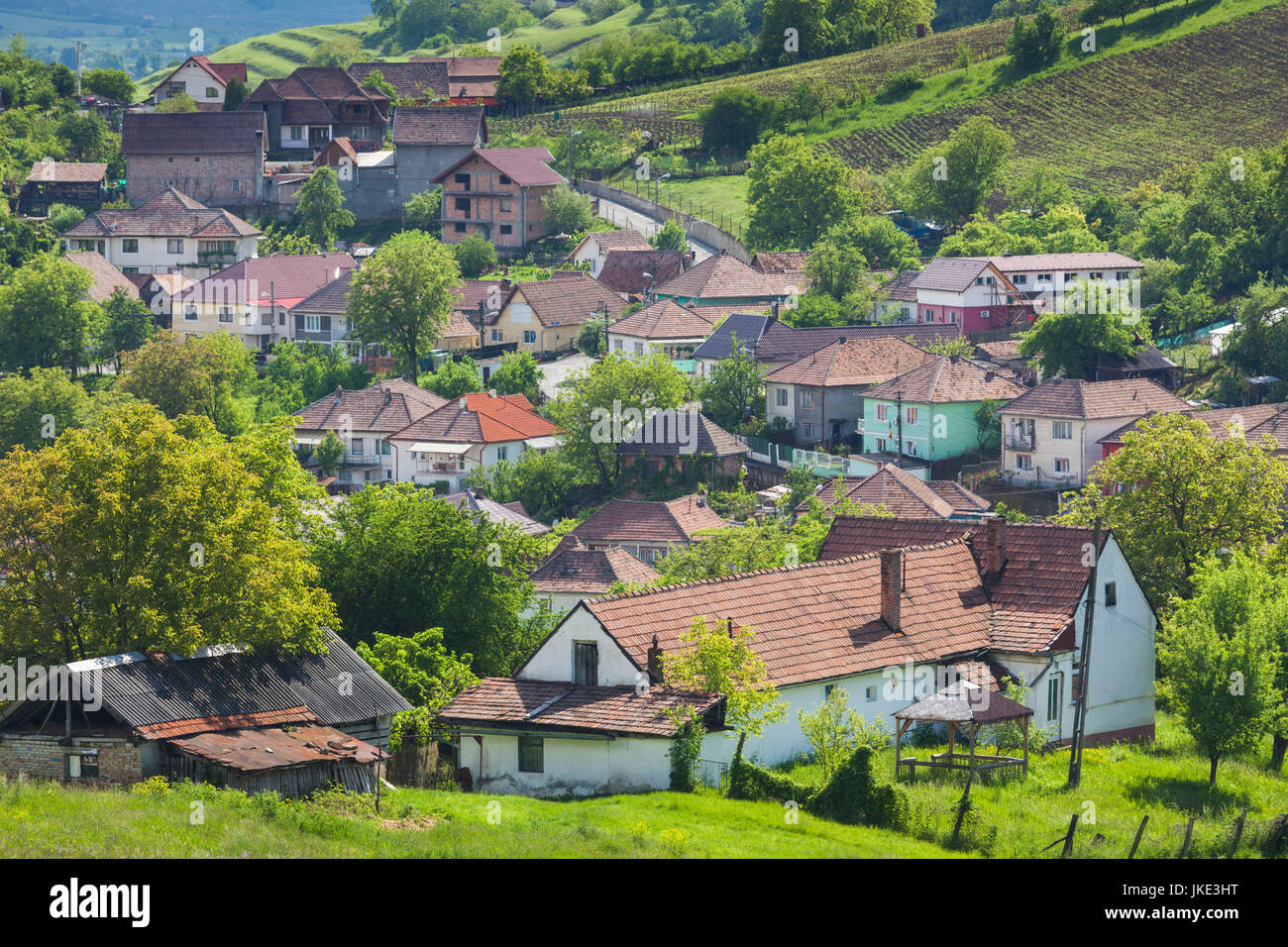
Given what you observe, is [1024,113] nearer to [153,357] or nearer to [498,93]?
[498,93]

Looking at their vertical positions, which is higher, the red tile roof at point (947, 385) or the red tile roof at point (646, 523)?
the red tile roof at point (947, 385)

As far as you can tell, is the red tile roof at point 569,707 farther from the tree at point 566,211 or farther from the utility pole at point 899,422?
the tree at point 566,211

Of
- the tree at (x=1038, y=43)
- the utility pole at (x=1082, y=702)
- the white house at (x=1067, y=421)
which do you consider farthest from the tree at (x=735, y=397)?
the tree at (x=1038, y=43)

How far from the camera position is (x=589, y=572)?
190ft

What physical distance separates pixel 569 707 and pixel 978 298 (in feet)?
191

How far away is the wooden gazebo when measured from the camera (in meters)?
34.2

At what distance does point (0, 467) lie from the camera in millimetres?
39781

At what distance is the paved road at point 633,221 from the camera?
10825 centimetres

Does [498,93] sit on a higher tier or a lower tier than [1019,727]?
higher

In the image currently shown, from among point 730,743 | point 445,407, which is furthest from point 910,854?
point 445,407

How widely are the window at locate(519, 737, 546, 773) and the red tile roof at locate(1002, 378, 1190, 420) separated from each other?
1593 inches

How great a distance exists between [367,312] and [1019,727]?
58.1 metres

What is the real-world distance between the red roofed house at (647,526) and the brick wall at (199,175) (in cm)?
5992

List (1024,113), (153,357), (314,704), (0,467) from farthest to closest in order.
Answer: (1024,113)
(153,357)
(0,467)
(314,704)
